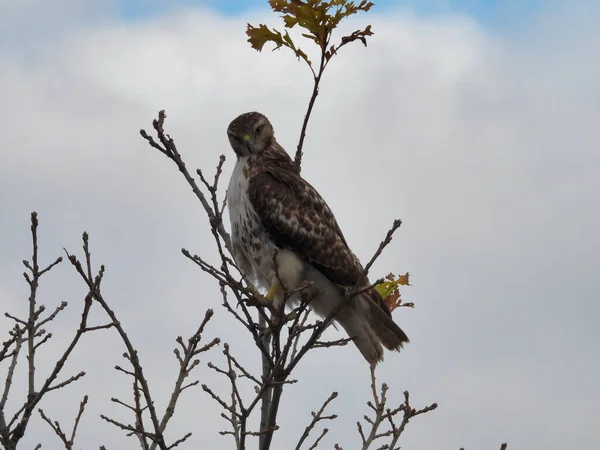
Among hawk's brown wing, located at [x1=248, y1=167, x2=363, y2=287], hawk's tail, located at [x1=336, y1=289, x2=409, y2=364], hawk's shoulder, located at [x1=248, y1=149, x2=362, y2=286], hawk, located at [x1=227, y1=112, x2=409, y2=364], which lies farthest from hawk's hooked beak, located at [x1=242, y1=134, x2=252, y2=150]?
hawk's tail, located at [x1=336, y1=289, x2=409, y2=364]

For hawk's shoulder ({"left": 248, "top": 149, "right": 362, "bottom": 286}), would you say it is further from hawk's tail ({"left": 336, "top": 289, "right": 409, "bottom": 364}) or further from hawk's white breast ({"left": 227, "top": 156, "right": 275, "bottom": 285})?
hawk's tail ({"left": 336, "top": 289, "right": 409, "bottom": 364})

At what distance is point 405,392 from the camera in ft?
18.7

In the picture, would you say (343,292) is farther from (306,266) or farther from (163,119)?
(163,119)

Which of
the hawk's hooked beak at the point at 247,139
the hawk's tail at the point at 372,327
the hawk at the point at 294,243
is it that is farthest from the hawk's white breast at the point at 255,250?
the hawk's tail at the point at 372,327

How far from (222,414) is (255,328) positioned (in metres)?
0.58

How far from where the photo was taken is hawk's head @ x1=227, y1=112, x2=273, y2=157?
19.8 feet

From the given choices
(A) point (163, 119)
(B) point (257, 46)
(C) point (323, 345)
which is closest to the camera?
(C) point (323, 345)

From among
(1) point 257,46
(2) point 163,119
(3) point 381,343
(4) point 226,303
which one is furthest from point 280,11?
(3) point 381,343

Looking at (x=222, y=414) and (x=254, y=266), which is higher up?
(x=254, y=266)

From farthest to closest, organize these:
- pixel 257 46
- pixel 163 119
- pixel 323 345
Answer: pixel 257 46
pixel 163 119
pixel 323 345

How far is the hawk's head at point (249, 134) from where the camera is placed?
6.03 metres

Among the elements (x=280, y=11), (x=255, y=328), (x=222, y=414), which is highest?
(x=280, y=11)

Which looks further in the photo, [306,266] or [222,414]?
[306,266]

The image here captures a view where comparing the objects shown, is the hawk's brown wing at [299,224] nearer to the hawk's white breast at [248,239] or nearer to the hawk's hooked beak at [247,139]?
the hawk's white breast at [248,239]
